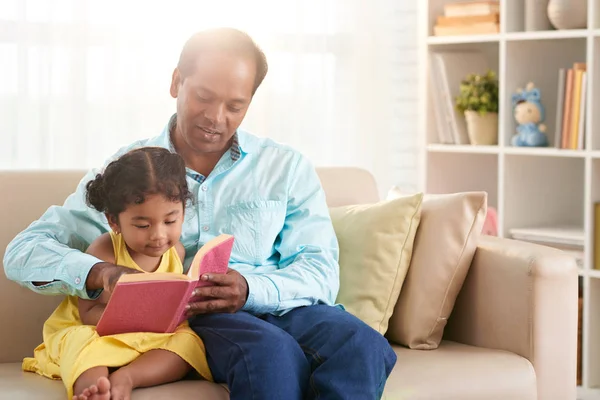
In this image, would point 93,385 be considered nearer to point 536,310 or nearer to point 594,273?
point 536,310

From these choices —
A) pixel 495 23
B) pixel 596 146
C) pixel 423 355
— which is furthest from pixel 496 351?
pixel 495 23

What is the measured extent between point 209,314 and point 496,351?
64 centimetres

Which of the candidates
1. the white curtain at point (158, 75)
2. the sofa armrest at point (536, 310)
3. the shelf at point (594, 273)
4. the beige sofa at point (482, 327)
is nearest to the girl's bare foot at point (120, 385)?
the beige sofa at point (482, 327)

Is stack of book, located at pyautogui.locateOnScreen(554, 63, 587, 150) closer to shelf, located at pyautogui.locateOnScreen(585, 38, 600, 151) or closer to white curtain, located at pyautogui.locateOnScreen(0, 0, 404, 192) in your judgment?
shelf, located at pyautogui.locateOnScreen(585, 38, 600, 151)

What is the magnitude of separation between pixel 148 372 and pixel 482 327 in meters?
0.79

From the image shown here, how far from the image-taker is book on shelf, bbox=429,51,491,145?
11.3 ft

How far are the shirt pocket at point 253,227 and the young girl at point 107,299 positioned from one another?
0.52 ft

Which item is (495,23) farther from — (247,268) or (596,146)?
(247,268)

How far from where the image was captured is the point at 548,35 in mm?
3072

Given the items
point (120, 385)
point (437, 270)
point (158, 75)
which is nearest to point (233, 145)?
point (437, 270)

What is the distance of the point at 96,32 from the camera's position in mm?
3066

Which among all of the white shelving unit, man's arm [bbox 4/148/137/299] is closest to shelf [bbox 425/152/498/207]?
the white shelving unit

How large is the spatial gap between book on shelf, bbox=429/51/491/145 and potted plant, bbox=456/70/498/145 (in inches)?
1.8

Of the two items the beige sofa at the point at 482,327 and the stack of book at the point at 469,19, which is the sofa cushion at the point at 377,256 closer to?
the beige sofa at the point at 482,327
